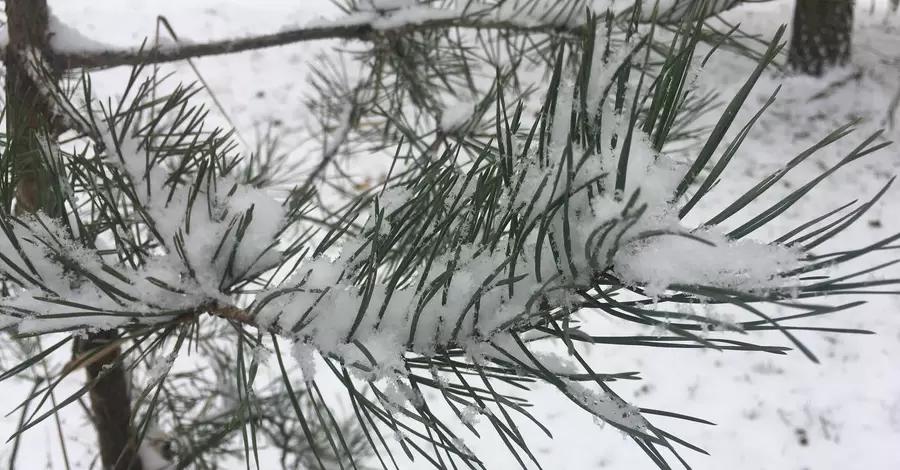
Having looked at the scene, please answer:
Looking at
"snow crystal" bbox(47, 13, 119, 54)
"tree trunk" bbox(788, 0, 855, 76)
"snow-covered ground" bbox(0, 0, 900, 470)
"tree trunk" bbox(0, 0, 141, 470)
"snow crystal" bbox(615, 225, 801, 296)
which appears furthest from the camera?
"tree trunk" bbox(788, 0, 855, 76)

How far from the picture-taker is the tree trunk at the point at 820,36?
7.98 feet

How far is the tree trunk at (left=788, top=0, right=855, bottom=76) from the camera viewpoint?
2.43 meters

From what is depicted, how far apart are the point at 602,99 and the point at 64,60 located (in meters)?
0.44

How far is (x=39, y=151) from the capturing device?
262mm

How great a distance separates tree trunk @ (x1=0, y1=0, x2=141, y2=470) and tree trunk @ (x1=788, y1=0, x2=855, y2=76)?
8.95ft

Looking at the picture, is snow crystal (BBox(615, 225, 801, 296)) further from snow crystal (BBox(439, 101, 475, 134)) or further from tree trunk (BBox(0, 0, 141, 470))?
snow crystal (BBox(439, 101, 475, 134))

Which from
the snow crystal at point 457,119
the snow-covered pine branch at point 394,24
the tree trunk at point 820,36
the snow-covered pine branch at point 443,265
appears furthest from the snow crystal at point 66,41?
the tree trunk at point 820,36

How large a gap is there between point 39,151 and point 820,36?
3.00 meters

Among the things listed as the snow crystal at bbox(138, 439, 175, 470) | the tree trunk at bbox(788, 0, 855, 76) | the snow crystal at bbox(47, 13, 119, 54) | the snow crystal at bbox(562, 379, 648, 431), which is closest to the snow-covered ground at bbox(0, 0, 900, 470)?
the tree trunk at bbox(788, 0, 855, 76)

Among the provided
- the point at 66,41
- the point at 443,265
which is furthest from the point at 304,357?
the point at 66,41

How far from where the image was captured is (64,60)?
43cm

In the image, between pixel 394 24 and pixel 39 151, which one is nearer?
pixel 39 151

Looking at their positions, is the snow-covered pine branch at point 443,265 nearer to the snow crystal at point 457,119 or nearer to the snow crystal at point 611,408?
the snow crystal at point 611,408

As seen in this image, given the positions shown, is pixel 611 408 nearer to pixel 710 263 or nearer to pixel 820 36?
pixel 710 263
